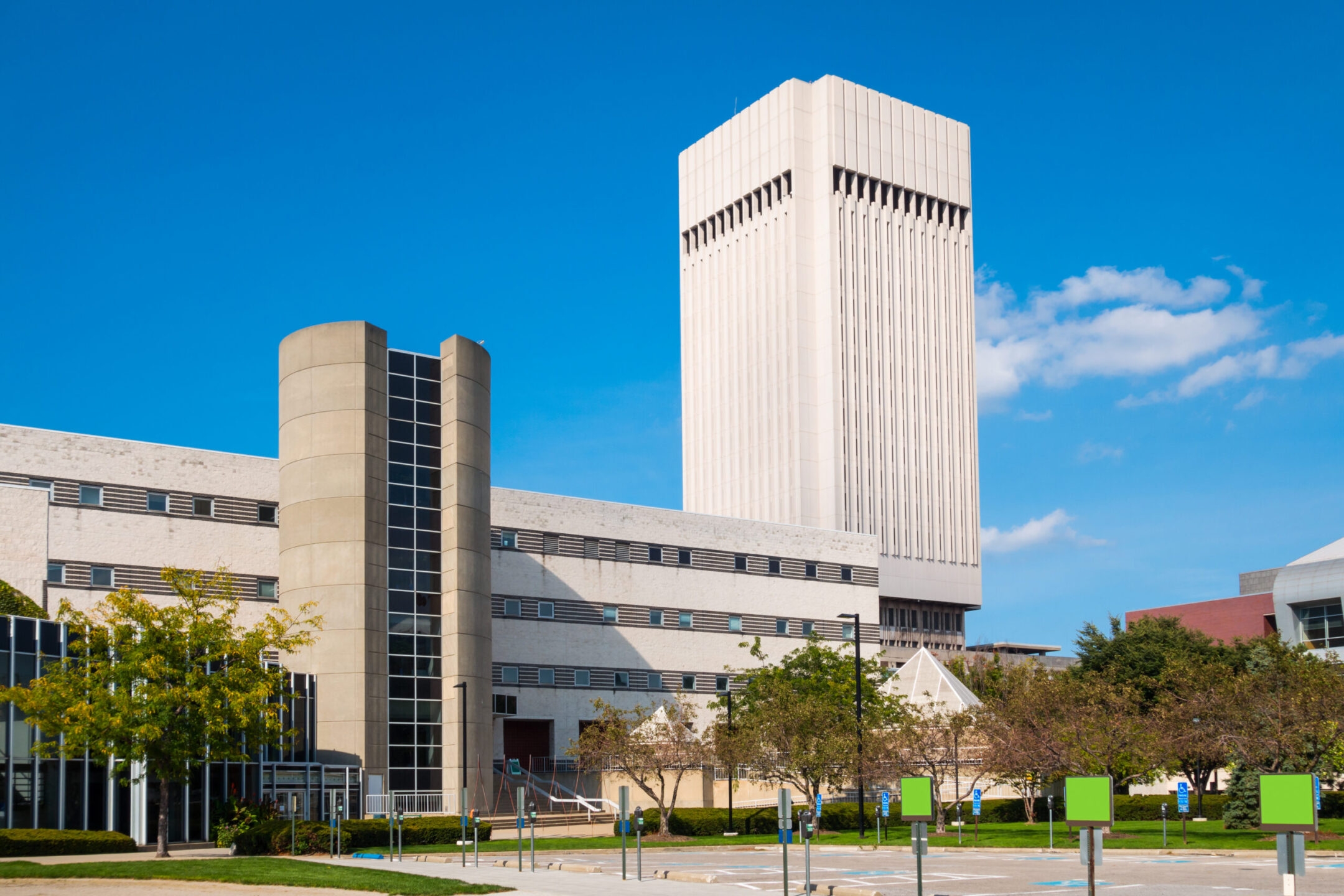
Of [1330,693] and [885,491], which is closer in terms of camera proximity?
[1330,693]

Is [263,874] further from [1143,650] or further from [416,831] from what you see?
[1143,650]

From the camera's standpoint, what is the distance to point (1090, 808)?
1767 centimetres

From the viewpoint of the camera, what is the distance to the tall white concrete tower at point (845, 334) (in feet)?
391

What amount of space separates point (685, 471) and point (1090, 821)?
380 ft

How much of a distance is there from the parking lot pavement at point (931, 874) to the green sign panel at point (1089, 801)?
8.33m

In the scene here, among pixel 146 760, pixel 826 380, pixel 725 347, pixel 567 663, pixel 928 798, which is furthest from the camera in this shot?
pixel 725 347

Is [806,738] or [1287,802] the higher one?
[1287,802]

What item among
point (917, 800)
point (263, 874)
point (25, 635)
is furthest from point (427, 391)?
point (917, 800)

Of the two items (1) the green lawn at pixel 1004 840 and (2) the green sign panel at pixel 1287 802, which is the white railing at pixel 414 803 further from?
(2) the green sign panel at pixel 1287 802

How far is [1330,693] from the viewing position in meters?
46.2

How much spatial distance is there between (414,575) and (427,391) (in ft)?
27.9

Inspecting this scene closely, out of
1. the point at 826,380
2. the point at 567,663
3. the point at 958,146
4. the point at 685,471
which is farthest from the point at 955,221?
the point at 567,663

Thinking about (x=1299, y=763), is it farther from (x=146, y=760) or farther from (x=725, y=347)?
(x=725, y=347)

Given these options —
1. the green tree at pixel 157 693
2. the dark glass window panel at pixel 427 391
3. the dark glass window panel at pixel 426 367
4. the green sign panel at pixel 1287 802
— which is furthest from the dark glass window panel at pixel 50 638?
the green sign panel at pixel 1287 802
